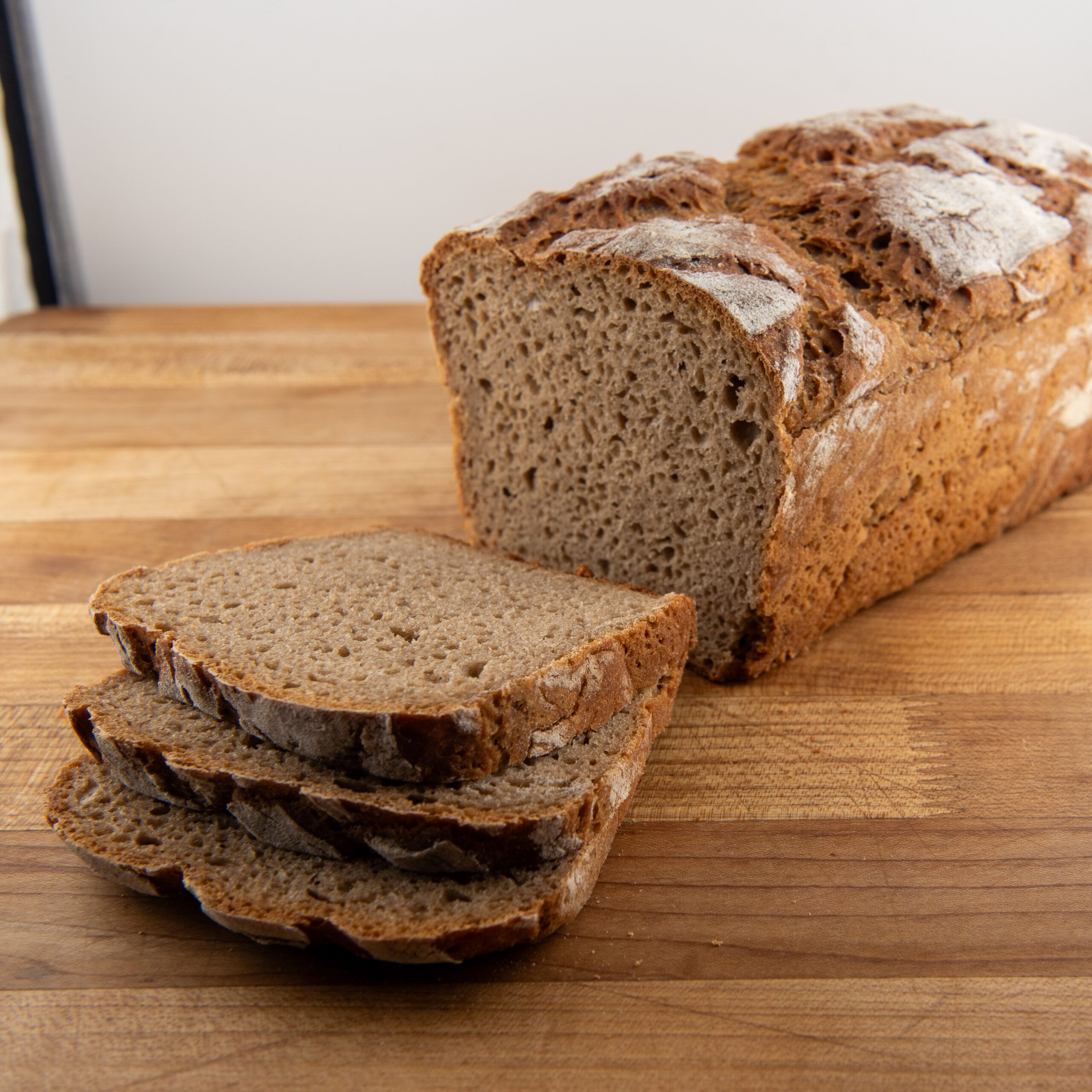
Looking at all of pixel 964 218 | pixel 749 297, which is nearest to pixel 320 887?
pixel 749 297

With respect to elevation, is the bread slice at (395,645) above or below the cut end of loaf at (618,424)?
below

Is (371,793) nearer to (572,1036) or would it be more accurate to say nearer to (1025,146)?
(572,1036)

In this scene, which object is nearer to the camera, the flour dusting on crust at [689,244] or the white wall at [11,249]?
the flour dusting on crust at [689,244]

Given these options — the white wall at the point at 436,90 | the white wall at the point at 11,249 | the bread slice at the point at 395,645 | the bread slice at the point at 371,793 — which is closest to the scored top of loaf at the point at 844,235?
the bread slice at the point at 395,645

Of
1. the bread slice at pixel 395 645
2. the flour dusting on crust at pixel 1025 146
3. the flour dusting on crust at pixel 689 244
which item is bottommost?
the bread slice at pixel 395 645

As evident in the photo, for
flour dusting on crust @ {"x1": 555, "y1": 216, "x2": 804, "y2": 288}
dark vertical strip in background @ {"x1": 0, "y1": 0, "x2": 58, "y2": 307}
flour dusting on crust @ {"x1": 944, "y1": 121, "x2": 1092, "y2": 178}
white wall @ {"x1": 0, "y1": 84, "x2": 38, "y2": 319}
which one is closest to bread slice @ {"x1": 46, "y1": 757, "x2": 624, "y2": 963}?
flour dusting on crust @ {"x1": 555, "y1": 216, "x2": 804, "y2": 288}

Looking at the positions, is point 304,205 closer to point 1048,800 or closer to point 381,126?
point 381,126

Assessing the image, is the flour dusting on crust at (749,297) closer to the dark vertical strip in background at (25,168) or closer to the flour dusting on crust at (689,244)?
the flour dusting on crust at (689,244)

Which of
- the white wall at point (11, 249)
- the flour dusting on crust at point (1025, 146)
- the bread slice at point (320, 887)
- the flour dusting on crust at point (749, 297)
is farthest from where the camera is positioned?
the white wall at point (11, 249)
